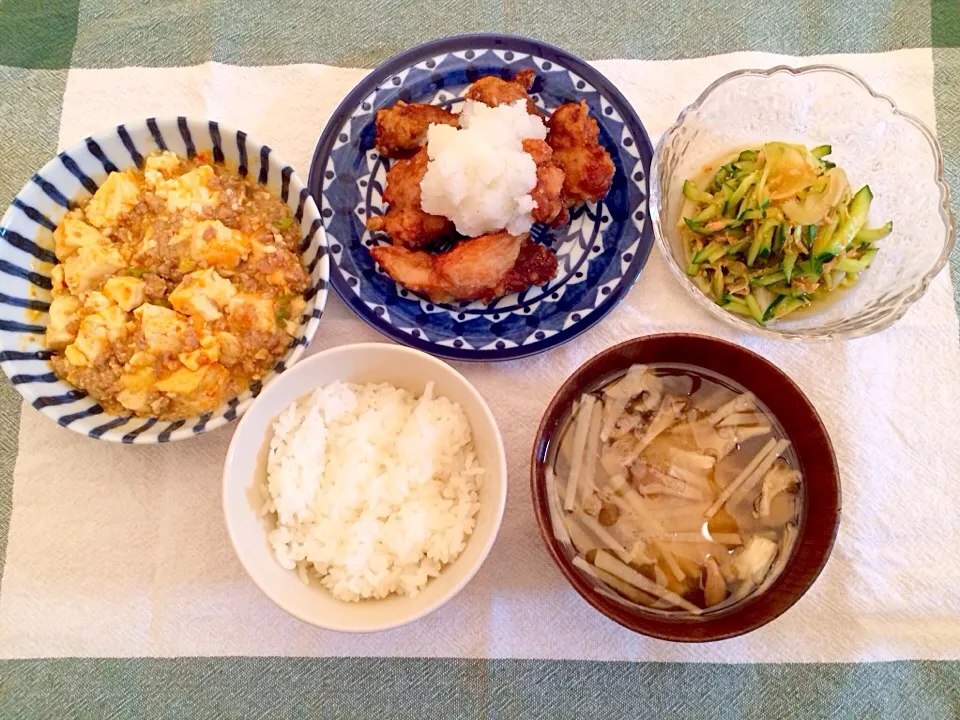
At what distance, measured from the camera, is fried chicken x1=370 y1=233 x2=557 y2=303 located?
74.0 inches

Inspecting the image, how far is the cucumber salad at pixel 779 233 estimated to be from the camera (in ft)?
6.21

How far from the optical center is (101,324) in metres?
1.74

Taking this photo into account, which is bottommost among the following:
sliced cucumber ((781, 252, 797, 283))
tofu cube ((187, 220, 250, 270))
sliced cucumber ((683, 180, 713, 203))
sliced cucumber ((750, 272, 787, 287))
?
tofu cube ((187, 220, 250, 270))

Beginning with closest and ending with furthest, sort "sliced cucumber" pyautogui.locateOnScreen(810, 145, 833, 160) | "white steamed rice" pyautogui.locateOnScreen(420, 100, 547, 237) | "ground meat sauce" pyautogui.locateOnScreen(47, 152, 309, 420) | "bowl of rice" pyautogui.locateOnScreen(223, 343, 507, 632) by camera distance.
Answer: "bowl of rice" pyautogui.locateOnScreen(223, 343, 507, 632) → "ground meat sauce" pyautogui.locateOnScreen(47, 152, 309, 420) → "white steamed rice" pyautogui.locateOnScreen(420, 100, 547, 237) → "sliced cucumber" pyautogui.locateOnScreen(810, 145, 833, 160)

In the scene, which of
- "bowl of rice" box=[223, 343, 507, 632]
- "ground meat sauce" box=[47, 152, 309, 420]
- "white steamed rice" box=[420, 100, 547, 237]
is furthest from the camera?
"white steamed rice" box=[420, 100, 547, 237]

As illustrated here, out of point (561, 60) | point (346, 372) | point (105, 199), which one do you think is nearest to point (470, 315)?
point (346, 372)

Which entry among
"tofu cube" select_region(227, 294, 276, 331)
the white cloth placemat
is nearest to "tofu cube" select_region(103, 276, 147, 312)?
"tofu cube" select_region(227, 294, 276, 331)

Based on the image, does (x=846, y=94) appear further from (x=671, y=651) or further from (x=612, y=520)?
(x=671, y=651)

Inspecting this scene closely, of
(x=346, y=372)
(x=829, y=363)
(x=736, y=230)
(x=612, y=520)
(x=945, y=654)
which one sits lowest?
(x=945, y=654)

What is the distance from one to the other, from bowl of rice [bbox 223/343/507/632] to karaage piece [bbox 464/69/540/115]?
2.66 feet

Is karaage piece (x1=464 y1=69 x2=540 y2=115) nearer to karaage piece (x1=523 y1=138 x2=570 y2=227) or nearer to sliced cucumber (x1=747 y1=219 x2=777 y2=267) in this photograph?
karaage piece (x1=523 y1=138 x2=570 y2=227)

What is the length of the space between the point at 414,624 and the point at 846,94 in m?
1.96

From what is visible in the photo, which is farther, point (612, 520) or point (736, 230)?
point (736, 230)

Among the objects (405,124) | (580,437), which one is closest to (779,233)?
(580,437)
